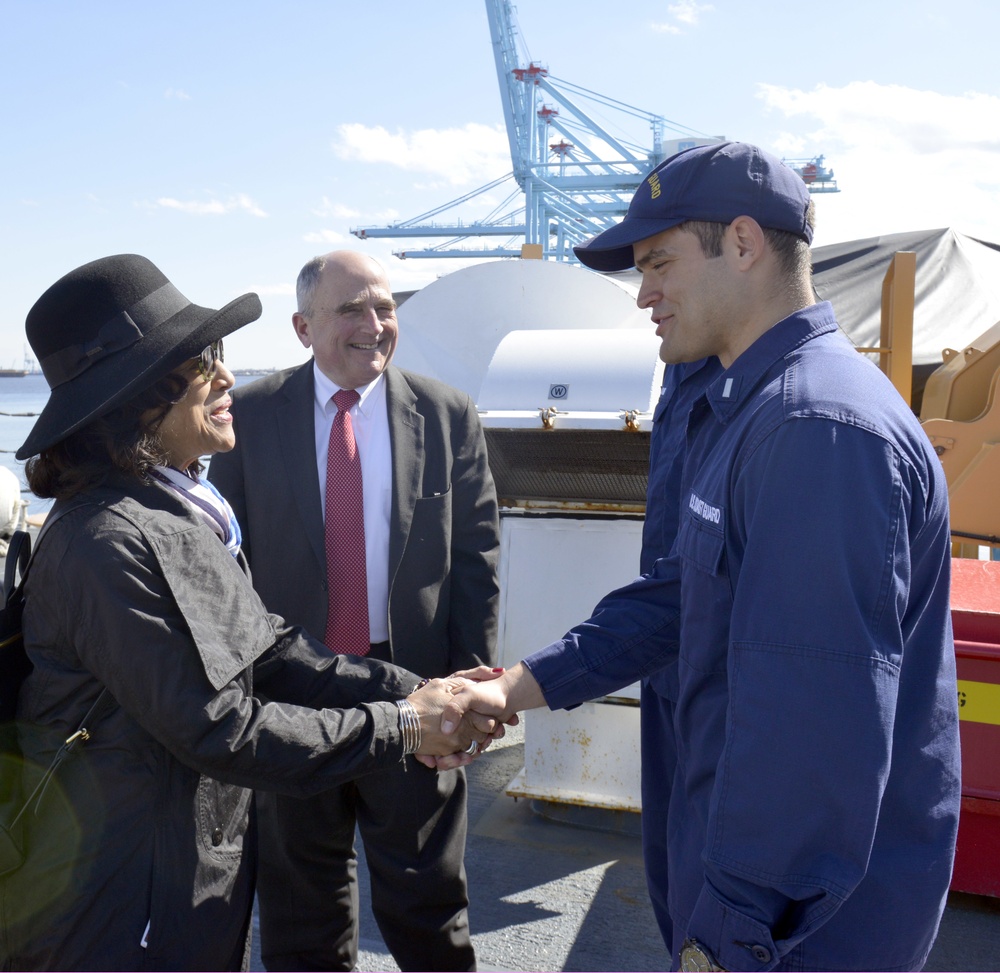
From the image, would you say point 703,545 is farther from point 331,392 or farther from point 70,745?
point 331,392

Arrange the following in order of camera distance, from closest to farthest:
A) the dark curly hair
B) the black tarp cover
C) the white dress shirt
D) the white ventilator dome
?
1. the dark curly hair
2. the white dress shirt
3. the white ventilator dome
4. the black tarp cover

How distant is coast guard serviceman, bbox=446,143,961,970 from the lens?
1186 mm

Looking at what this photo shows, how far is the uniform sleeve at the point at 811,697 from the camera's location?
1.18m

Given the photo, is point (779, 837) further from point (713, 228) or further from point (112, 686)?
point (112, 686)

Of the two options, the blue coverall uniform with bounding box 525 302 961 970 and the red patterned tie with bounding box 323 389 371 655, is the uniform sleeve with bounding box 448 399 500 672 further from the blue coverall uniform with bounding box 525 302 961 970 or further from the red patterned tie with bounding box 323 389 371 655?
the blue coverall uniform with bounding box 525 302 961 970

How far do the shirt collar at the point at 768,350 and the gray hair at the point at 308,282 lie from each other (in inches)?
69.7

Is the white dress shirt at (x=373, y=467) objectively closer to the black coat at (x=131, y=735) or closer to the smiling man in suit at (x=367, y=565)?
the smiling man in suit at (x=367, y=565)

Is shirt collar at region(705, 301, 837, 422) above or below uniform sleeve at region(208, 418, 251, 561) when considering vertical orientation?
above

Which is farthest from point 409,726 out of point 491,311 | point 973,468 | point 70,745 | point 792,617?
point 973,468

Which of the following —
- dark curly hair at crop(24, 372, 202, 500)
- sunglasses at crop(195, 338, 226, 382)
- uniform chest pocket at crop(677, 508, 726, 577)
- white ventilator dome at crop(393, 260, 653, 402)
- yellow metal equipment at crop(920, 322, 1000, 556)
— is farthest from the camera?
yellow metal equipment at crop(920, 322, 1000, 556)

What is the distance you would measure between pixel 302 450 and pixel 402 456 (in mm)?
306

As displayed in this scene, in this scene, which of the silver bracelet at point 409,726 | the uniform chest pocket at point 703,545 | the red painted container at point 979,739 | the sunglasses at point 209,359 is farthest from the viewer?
the red painted container at point 979,739

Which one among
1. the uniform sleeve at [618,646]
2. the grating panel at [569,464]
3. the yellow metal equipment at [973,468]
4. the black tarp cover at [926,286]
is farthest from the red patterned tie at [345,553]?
the black tarp cover at [926,286]

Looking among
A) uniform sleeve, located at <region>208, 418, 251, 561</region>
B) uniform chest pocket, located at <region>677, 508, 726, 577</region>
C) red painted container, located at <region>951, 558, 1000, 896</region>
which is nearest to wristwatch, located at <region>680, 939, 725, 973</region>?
uniform chest pocket, located at <region>677, 508, 726, 577</region>
